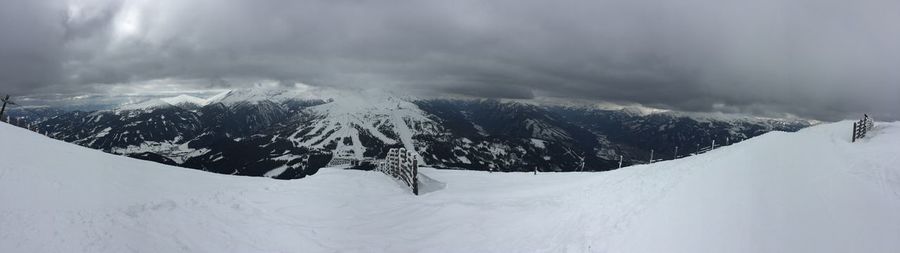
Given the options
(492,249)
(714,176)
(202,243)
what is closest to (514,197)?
(492,249)

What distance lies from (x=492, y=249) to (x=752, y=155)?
1338 cm

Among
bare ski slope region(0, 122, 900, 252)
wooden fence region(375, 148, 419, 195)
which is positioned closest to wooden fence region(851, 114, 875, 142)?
bare ski slope region(0, 122, 900, 252)

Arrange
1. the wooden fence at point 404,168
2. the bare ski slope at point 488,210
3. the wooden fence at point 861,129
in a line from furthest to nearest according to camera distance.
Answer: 1. the wooden fence at point 404,168
2. the wooden fence at point 861,129
3. the bare ski slope at point 488,210

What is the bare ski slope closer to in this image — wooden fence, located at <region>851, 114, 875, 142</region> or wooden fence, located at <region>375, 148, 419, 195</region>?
wooden fence, located at <region>851, 114, 875, 142</region>

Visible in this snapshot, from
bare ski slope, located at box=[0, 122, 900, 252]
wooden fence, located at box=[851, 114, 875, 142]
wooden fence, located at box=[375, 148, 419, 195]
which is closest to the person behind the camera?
bare ski slope, located at box=[0, 122, 900, 252]

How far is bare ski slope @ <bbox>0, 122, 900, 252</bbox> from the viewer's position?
42.7 ft

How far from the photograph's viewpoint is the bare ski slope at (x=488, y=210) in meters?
13.0

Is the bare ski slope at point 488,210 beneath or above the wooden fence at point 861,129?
beneath

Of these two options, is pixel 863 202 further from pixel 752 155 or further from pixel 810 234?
pixel 752 155

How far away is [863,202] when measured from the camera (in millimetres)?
15305

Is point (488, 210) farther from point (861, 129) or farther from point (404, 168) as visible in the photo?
point (861, 129)

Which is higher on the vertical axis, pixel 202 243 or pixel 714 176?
pixel 714 176

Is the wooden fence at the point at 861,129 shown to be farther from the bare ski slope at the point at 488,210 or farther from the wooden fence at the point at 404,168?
the wooden fence at the point at 404,168

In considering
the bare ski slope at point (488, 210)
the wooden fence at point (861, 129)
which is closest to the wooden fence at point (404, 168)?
the bare ski slope at point (488, 210)
